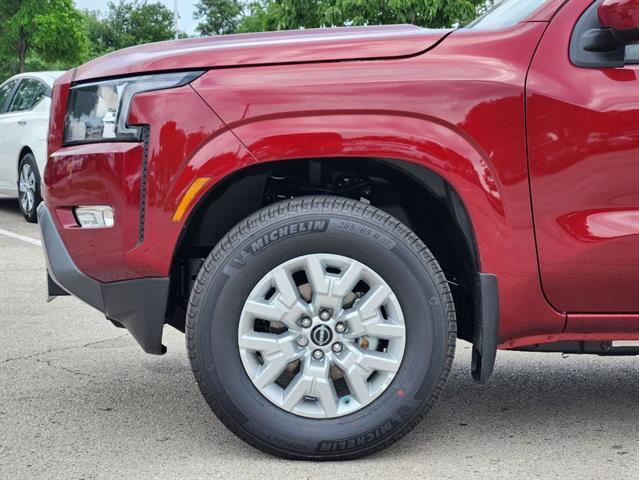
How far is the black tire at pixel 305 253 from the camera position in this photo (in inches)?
127

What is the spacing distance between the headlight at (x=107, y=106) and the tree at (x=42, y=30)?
29.2 m

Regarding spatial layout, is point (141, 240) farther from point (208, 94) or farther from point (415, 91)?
point (415, 91)

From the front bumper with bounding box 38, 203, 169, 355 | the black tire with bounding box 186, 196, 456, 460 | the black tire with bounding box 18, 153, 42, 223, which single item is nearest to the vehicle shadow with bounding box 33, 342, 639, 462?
the black tire with bounding box 186, 196, 456, 460

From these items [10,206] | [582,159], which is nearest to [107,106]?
[582,159]

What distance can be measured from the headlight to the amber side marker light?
0.25 meters

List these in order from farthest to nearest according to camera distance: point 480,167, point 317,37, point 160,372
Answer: point 160,372 < point 317,37 < point 480,167

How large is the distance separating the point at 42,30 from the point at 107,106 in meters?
29.5

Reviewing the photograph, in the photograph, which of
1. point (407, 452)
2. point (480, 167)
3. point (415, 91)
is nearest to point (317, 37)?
point (415, 91)

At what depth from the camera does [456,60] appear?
325cm

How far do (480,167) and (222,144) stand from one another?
82 centimetres

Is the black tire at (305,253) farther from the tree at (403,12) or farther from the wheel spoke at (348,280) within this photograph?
the tree at (403,12)

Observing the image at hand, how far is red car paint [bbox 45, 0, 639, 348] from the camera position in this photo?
3188 millimetres

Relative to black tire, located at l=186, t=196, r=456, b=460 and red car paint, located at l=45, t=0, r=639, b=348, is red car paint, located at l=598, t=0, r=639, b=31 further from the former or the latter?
black tire, located at l=186, t=196, r=456, b=460

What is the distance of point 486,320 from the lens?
3271mm
